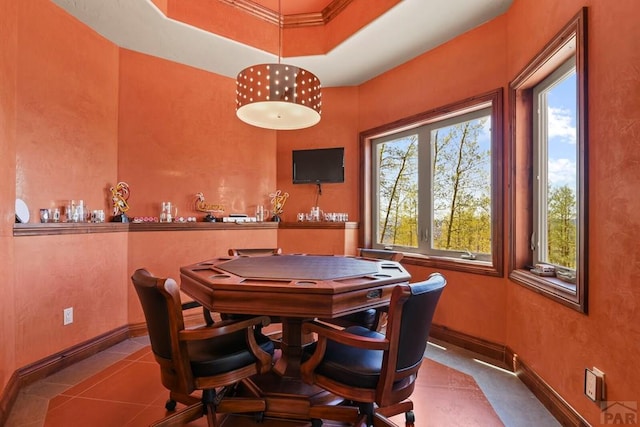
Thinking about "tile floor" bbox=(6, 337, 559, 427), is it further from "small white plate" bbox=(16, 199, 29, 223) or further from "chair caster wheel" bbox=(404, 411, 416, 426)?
"small white plate" bbox=(16, 199, 29, 223)

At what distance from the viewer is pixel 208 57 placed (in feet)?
11.5

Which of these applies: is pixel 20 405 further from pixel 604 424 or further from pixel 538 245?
pixel 538 245

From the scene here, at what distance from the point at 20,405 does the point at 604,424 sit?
10.8ft

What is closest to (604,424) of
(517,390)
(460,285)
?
(517,390)

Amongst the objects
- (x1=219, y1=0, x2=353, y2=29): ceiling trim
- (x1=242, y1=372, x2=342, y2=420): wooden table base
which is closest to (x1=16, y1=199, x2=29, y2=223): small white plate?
(x1=242, y1=372, x2=342, y2=420): wooden table base

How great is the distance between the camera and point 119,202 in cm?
316

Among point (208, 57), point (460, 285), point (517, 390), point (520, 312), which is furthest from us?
point (208, 57)

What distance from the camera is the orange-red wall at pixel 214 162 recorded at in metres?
1.55

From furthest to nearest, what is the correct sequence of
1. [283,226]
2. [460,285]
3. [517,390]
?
[283,226], [460,285], [517,390]

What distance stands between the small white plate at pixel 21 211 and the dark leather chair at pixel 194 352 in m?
1.47

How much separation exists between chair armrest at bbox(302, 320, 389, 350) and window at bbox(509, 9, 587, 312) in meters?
1.19

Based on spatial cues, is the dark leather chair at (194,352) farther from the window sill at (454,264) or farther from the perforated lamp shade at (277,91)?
the window sill at (454,264)

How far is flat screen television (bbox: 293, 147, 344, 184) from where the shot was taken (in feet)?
13.5

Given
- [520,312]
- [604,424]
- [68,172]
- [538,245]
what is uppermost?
[68,172]
